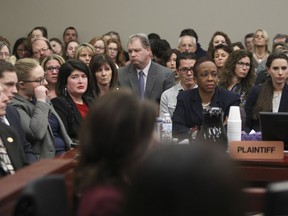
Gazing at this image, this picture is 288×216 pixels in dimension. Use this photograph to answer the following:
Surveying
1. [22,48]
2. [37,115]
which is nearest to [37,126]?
[37,115]

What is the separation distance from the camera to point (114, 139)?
186 cm

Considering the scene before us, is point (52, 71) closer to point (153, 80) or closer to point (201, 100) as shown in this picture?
point (153, 80)

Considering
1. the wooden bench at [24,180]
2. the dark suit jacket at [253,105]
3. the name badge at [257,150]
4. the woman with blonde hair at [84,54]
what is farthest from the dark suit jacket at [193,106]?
the woman with blonde hair at [84,54]

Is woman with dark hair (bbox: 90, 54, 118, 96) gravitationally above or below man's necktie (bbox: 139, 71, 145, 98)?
above

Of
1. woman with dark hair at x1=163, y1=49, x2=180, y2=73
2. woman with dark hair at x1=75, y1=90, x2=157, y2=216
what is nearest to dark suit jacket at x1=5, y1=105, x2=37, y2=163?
woman with dark hair at x1=75, y1=90, x2=157, y2=216

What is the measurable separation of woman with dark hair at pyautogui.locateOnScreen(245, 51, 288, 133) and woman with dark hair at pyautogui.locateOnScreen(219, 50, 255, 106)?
847 mm

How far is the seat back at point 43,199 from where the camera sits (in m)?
1.89

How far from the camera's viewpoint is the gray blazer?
14.9 feet

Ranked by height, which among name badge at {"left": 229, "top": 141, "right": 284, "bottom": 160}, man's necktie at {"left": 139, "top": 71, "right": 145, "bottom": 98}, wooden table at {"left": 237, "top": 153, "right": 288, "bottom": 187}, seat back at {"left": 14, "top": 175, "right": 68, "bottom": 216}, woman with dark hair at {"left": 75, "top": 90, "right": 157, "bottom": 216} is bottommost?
wooden table at {"left": 237, "top": 153, "right": 288, "bottom": 187}

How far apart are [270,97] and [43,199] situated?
395 cm

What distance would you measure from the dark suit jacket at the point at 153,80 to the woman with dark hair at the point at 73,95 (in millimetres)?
1287

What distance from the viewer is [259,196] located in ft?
8.12

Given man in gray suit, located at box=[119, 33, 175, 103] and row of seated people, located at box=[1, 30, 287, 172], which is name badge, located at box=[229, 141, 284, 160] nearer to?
row of seated people, located at box=[1, 30, 287, 172]

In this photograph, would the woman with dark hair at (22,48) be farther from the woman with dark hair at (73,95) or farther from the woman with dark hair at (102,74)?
the woman with dark hair at (73,95)
